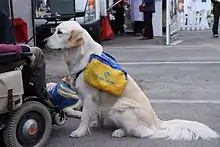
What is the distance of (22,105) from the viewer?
13.8ft

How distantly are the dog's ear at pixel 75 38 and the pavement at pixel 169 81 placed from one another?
3.54 feet

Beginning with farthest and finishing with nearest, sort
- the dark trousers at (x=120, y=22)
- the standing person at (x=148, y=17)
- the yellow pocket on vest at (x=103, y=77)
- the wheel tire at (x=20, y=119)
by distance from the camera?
the dark trousers at (x=120, y=22) < the standing person at (x=148, y=17) < the yellow pocket on vest at (x=103, y=77) < the wheel tire at (x=20, y=119)

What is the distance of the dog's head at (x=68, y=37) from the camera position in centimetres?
473

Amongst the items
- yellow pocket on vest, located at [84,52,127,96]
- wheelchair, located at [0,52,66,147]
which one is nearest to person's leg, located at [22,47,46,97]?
wheelchair, located at [0,52,66,147]

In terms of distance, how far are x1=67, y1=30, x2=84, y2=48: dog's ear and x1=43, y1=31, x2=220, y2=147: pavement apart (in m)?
1.08

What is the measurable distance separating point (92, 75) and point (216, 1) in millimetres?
11519

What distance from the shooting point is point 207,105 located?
6.38 m

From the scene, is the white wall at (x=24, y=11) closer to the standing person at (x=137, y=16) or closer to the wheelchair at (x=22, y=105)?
the wheelchair at (x=22, y=105)

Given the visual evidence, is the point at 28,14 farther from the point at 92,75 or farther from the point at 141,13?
the point at 141,13

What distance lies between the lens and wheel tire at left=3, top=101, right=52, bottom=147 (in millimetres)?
4070

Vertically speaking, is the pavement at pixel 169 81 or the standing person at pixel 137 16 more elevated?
the standing person at pixel 137 16

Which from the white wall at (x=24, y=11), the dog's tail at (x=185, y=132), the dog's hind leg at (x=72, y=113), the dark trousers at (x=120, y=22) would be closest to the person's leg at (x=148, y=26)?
the dark trousers at (x=120, y=22)

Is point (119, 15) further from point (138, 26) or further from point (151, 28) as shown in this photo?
point (151, 28)

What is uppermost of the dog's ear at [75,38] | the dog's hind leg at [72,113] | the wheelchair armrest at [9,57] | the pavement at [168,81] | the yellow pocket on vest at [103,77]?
the dog's ear at [75,38]
